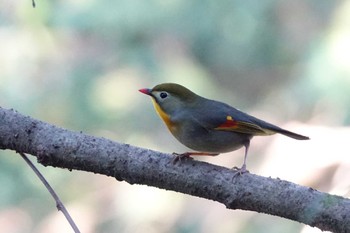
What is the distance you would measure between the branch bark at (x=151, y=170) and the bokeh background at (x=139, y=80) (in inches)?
100

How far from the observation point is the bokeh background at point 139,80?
5070 millimetres

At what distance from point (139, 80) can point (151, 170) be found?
3.85m

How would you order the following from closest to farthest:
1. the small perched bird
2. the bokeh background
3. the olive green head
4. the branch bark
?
1. the branch bark
2. the small perched bird
3. the olive green head
4. the bokeh background

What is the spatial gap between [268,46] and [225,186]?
4.71m

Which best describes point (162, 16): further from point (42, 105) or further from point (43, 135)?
point (43, 135)

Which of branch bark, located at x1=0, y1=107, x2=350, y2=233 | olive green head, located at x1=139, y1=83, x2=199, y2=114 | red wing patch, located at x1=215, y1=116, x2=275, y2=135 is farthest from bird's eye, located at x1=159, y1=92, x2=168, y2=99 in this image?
branch bark, located at x1=0, y1=107, x2=350, y2=233

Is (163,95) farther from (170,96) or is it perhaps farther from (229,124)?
(229,124)

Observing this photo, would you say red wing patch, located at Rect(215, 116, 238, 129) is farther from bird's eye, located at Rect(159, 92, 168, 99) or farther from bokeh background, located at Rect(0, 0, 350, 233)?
bokeh background, located at Rect(0, 0, 350, 233)

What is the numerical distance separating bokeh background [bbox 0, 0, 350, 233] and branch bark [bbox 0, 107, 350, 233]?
2549 millimetres

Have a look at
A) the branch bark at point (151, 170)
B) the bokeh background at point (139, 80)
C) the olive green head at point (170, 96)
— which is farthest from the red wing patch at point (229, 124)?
the bokeh background at point (139, 80)

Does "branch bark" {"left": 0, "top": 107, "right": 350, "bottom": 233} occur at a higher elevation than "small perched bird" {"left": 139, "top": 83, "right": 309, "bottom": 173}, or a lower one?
lower

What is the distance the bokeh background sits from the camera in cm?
507

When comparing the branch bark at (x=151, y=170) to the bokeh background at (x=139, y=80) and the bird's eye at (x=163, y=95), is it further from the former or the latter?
the bokeh background at (x=139, y=80)

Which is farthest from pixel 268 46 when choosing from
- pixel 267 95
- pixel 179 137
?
pixel 179 137
